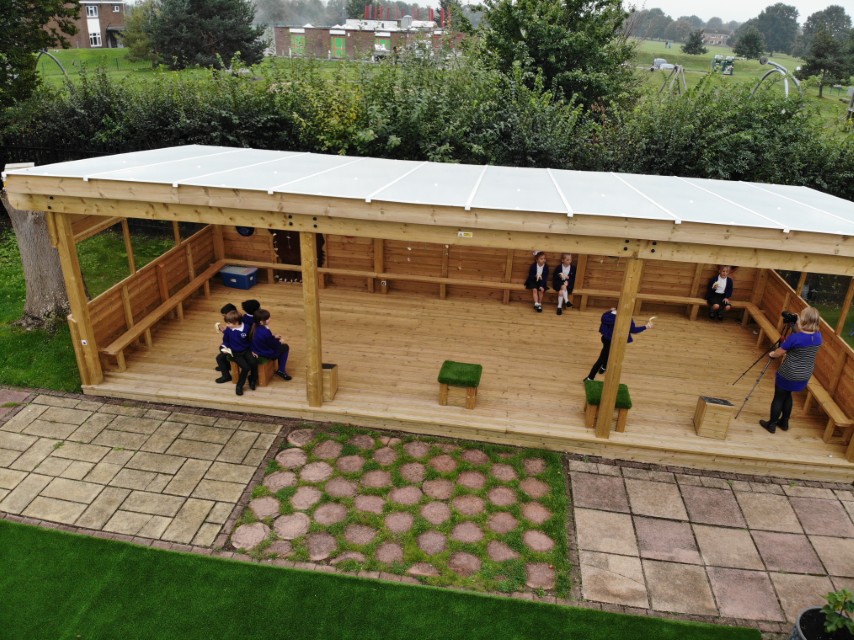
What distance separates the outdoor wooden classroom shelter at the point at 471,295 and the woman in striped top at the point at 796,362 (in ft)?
1.25

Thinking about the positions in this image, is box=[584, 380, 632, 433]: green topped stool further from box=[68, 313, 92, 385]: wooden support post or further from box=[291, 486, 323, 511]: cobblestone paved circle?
box=[68, 313, 92, 385]: wooden support post

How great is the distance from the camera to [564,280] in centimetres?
1155

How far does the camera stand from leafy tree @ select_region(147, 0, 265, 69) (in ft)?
112

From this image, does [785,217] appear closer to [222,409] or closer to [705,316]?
[705,316]

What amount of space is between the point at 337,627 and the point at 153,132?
13.4 m

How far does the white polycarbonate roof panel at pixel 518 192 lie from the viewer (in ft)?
23.1

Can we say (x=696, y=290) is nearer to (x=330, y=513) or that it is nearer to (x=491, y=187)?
(x=491, y=187)

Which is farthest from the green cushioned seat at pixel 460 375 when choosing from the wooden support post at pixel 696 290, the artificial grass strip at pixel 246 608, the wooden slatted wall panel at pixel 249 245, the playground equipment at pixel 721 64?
the playground equipment at pixel 721 64

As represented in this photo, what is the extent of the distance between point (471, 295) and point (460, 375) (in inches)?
172

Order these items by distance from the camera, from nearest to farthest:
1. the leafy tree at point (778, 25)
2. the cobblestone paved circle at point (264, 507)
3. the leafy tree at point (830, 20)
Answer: the cobblestone paved circle at point (264, 507)
the leafy tree at point (830, 20)
the leafy tree at point (778, 25)

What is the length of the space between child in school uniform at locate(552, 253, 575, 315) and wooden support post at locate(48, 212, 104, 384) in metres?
8.10

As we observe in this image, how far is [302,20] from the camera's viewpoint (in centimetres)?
17912

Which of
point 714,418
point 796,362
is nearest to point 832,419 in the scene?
point 796,362

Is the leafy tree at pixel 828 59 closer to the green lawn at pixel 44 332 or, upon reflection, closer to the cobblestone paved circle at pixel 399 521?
the green lawn at pixel 44 332
